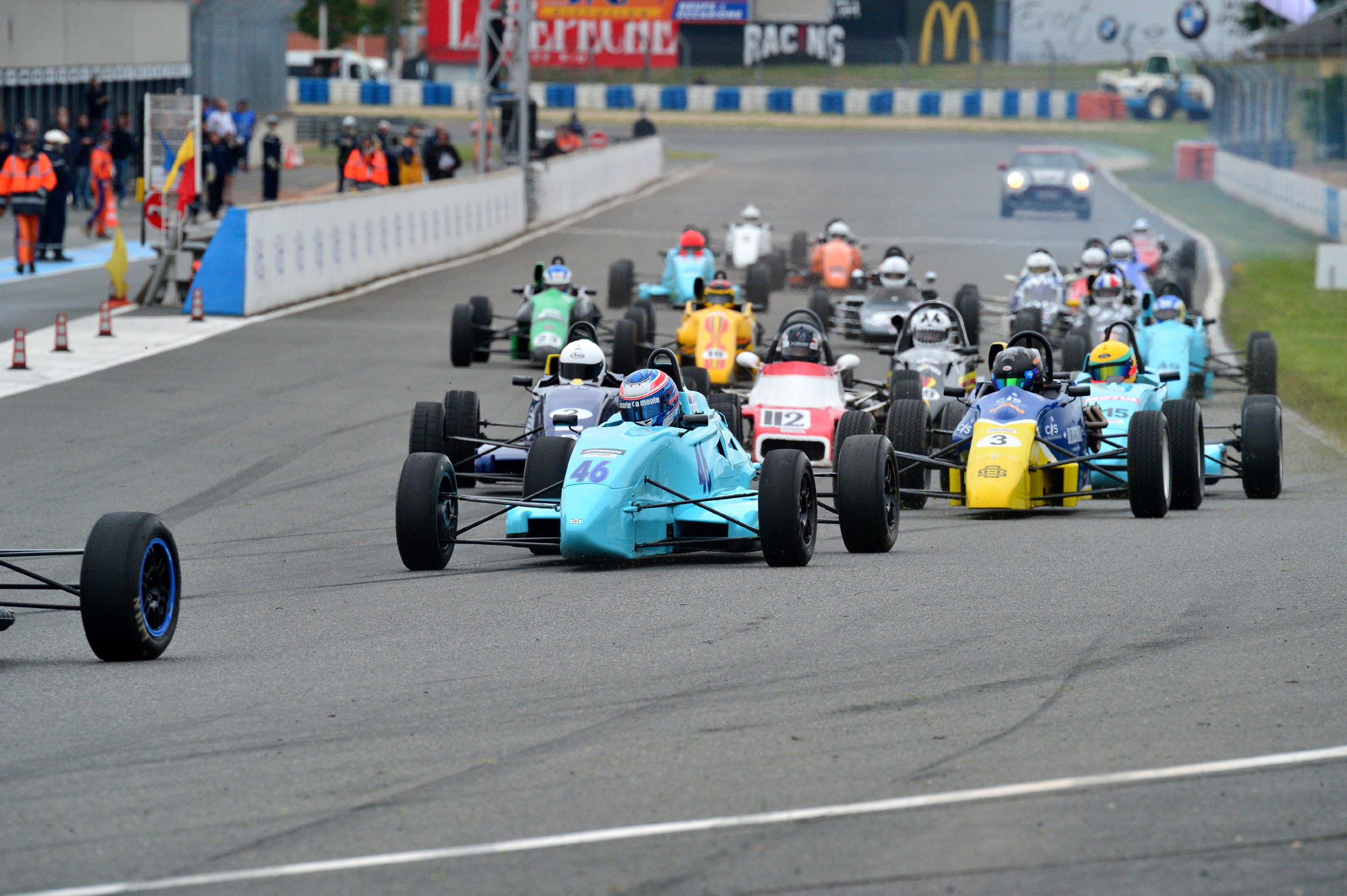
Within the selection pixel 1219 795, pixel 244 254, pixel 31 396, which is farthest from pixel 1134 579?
pixel 244 254

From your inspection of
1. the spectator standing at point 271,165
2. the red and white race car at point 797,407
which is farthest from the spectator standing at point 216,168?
the red and white race car at point 797,407

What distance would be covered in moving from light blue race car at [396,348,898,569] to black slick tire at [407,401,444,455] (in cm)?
242

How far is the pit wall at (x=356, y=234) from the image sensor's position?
2567 cm

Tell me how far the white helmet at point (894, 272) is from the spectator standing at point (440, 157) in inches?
651

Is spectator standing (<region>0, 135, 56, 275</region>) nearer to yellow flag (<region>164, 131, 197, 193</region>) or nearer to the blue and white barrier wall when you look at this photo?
yellow flag (<region>164, 131, 197, 193</region>)

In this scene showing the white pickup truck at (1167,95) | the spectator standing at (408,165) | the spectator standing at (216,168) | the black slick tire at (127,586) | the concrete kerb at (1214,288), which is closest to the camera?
the black slick tire at (127,586)

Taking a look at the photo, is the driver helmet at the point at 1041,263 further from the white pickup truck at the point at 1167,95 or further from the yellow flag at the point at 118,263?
the white pickup truck at the point at 1167,95

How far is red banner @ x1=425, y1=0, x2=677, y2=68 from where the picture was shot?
85.9 metres

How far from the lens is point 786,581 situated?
413 inches

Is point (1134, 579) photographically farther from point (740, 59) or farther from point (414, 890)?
point (740, 59)

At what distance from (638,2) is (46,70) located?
48.2m

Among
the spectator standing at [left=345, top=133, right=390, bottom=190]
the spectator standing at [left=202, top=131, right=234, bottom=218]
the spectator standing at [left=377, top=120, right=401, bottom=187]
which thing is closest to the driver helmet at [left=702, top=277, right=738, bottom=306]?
the spectator standing at [left=345, top=133, right=390, bottom=190]

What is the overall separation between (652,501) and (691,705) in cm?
357

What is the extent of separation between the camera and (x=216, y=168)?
37.8 meters
